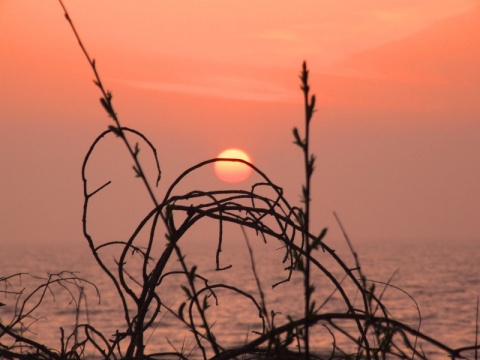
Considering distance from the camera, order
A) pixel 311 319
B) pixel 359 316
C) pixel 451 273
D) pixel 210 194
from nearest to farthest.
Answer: pixel 311 319 → pixel 359 316 → pixel 210 194 → pixel 451 273

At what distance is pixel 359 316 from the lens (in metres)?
1.90

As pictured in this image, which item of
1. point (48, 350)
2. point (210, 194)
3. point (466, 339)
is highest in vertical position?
point (210, 194)

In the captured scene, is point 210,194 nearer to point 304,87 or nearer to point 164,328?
point 304,87

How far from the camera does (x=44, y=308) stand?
167 ft

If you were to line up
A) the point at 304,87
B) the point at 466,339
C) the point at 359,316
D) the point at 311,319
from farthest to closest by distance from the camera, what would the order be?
the point at 466,339
the point at 359,316
the point at 311,319
the point at 304,87

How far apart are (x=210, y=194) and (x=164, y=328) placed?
3249cm

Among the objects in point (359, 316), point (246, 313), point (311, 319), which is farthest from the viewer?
point (246, 313)

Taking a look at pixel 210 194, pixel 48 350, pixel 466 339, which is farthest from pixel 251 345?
pixel 466 339

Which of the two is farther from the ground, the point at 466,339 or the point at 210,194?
the point at 210,194

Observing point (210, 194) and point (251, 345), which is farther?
point (210, 194)

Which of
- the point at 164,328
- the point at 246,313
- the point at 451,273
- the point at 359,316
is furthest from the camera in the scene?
the point at 451,273

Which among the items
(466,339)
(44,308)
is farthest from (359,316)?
(44,308)

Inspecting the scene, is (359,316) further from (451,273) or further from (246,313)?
(451,273)

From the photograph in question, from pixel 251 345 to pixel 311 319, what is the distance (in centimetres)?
35
